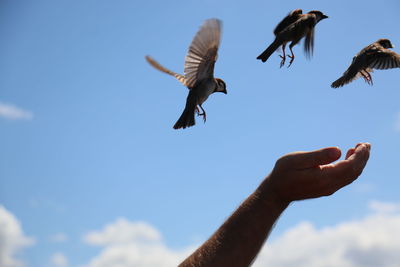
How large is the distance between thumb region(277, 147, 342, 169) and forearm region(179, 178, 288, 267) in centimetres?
35

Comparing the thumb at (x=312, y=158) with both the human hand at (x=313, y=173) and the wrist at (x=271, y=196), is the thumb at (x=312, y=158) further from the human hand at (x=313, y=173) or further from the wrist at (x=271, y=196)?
the wrist at (x=271, y=196)

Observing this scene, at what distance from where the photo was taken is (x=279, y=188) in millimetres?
4453

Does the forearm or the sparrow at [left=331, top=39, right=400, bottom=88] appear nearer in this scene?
the forearm

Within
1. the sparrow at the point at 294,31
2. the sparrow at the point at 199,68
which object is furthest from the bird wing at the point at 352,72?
the sparrow at the point at 199,68

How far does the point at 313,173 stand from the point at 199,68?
160cm

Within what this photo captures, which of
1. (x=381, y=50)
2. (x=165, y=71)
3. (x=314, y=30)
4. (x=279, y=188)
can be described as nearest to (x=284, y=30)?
(x=314, y=30)

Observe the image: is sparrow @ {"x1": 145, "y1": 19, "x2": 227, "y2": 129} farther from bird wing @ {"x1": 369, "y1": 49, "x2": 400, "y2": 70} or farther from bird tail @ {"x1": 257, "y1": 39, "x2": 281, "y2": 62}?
bird wing @ {"x1": 369, "y1": 49, "x2": 400, "y2": 70}

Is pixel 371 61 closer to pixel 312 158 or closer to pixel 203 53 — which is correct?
pixel 312 158

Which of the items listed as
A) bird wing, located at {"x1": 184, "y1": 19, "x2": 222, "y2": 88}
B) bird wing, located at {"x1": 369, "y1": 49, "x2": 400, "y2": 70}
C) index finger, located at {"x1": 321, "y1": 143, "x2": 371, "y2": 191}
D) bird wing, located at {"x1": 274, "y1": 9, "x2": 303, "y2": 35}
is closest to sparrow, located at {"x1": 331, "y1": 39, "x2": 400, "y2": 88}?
bird wing, located at {"x1": 369, "y1": 49, "x2": 400, "y2": 70}

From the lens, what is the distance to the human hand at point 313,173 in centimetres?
447

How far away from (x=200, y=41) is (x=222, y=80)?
5.61 ft

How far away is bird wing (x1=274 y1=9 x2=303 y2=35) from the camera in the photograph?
17.3ft

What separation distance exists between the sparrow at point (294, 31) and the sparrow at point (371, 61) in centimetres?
246

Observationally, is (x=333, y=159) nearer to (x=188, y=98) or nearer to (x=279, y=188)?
(x=279, y=188)
